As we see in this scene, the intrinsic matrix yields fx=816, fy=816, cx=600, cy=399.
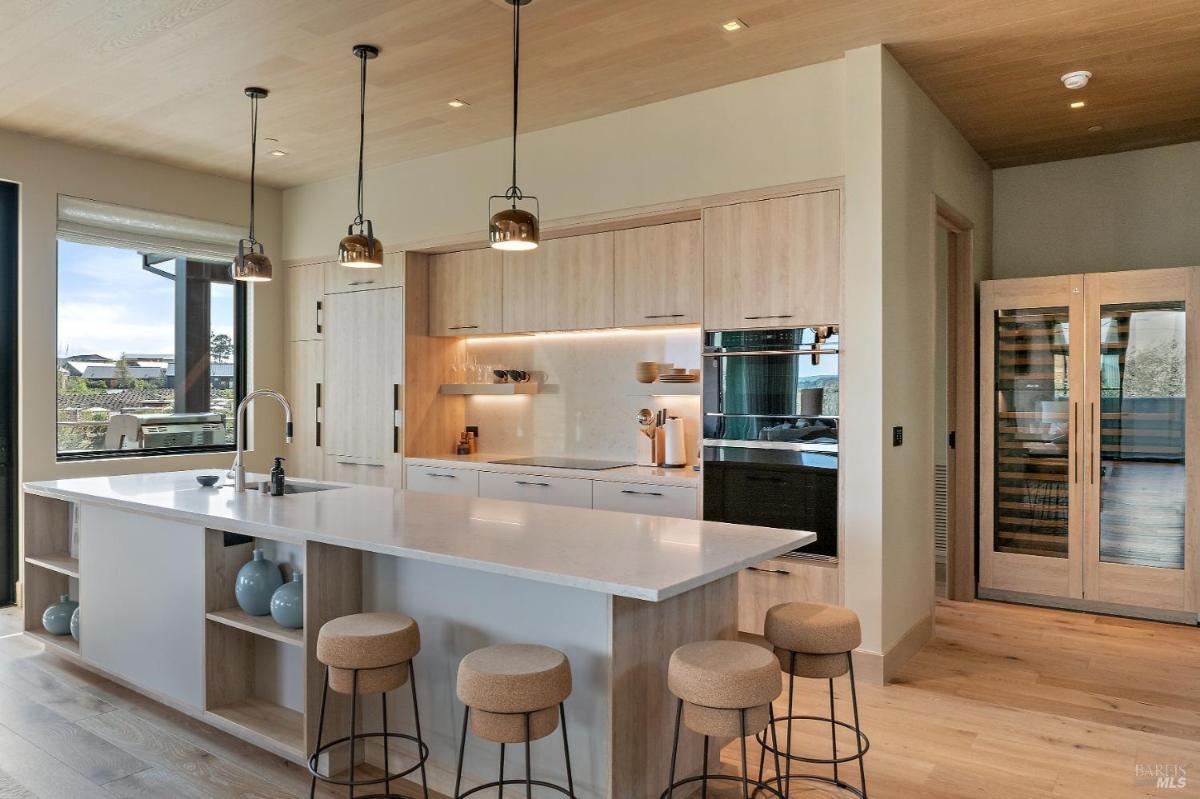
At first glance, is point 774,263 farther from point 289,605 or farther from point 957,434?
point 289,605

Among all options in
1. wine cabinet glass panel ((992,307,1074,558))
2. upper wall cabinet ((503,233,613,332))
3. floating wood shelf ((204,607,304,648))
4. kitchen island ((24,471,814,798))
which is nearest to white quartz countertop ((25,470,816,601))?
kitchen island ((24,471,814,798))

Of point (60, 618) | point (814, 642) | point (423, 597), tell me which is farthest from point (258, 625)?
point (814, 642)

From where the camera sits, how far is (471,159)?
5332mm

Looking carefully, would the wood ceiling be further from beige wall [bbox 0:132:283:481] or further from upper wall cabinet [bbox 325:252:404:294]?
upper wall cabinet [bbox 325:252:404:294]

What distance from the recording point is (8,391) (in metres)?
5.08

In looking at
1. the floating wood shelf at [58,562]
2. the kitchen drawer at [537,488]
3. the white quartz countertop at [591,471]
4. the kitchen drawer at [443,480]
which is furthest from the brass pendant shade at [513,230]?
the floating wood shelf at [58,562]

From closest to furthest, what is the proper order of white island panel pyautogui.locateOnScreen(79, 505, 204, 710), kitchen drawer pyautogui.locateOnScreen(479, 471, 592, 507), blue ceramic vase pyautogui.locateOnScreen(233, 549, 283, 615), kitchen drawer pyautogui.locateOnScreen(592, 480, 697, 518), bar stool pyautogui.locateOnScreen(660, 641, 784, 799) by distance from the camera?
bar stool pyautogui.locateOnScreen(660, 641, 784, 799)
blue ceramic vase pyautogui.locateOnScreen(233, 549, 283, 615)
white island panel pyautogui.locateOnScreen(79, 505, 204, 710)
kitchen drawer pyautogui.locateOnScreen(592, 480, 697, 518)
kitchen drawer pyautogui.locateOnScreen(479, 471, 592, 507)

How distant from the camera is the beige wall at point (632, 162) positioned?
156 inches

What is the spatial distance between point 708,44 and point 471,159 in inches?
83.7

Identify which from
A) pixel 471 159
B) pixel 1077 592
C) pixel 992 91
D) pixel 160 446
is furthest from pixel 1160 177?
pixel 160 446

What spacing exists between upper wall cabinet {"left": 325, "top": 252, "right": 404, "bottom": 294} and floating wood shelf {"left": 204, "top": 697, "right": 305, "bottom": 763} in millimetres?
3209

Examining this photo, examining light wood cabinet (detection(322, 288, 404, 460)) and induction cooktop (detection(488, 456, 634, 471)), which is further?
light wood cabinet (detection(322, 288, 404, 460))

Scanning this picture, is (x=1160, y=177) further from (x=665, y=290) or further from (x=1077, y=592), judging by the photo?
(x=665, y=290)

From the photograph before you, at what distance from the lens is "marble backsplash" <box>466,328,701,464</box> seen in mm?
5012
